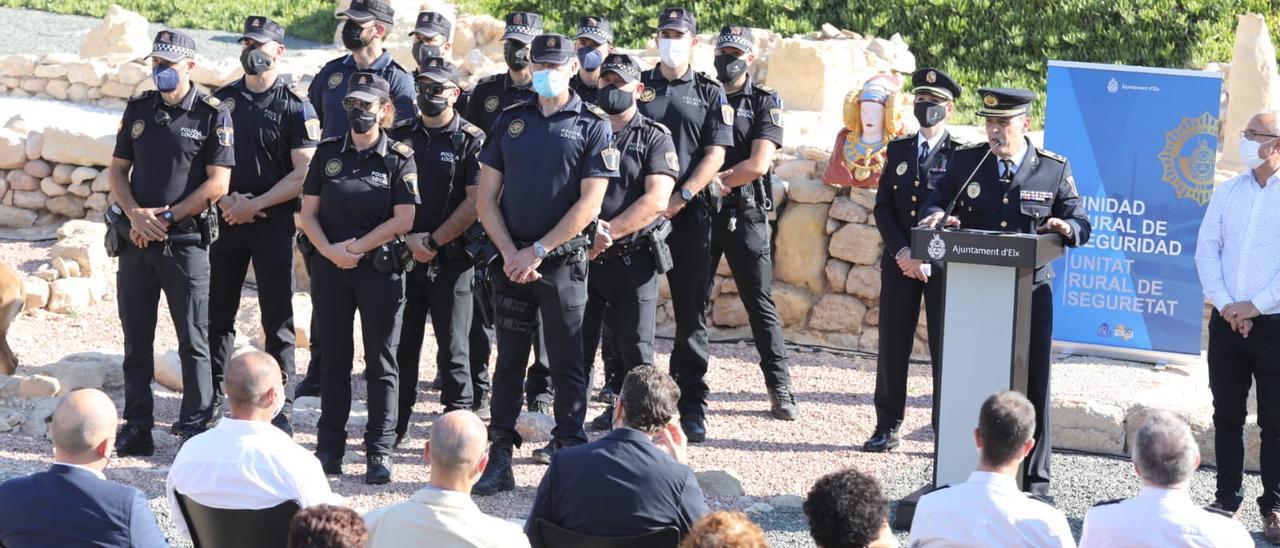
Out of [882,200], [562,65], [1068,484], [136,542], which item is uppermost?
[562,65]

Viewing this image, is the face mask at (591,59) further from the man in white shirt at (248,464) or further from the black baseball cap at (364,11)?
the man in white shirt at (248,464)

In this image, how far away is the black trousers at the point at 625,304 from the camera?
721cm

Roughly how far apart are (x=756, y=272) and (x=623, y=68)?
1431 mm

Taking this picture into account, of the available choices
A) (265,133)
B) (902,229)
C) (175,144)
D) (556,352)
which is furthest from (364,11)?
(902,229)

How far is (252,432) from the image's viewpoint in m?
4.95

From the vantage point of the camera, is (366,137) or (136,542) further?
(366,137)

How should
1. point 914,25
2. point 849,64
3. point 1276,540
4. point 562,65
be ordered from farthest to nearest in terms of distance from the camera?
point 914,25 → point 849,64 → point 562,65 → point 1276,540

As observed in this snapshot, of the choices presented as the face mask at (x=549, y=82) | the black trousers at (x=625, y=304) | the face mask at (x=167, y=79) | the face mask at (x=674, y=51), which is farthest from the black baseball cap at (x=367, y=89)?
the face mask at (x=674, y=51)

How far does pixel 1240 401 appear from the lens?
21.3 ft

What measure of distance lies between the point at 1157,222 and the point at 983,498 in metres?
4.43

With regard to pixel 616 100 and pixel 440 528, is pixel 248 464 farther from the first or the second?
pixel 616 100

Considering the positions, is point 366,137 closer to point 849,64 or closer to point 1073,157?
point 1073,157

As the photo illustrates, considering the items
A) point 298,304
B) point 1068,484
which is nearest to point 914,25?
point 298,304

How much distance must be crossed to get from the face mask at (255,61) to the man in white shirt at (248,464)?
3.08 metres
